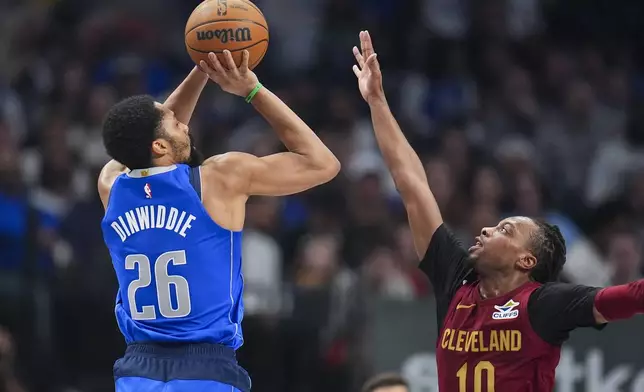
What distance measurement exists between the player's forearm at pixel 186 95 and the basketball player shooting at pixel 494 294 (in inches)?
34.1

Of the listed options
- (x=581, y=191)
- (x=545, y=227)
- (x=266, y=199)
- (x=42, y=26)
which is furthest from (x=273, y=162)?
(x=42, y=26)

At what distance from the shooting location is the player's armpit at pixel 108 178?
18.9 feet

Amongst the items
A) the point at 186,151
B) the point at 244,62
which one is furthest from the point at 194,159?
the point at 244,62

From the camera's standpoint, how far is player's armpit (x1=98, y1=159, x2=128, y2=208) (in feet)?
18.9

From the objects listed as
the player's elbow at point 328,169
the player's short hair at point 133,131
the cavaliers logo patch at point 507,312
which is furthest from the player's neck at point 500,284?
the player's short hair at point 133,131

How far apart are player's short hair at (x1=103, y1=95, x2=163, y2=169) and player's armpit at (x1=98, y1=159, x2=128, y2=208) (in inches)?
14.0

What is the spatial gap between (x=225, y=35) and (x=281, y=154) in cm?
65

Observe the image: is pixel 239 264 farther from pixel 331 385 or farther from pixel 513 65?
pixel 513 65

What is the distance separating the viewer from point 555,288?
5324 mm

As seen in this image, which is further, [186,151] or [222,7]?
[222,7]

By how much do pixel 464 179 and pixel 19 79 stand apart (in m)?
5.01

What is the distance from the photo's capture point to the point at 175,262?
531 cm

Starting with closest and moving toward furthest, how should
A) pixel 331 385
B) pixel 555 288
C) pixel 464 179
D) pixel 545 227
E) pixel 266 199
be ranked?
1. pixel 555 288
2. pixel 545 227
3. pixel 331 385
4. pixel 266 199
5. pixel 464 179

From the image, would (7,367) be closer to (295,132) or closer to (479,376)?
(295,132)
